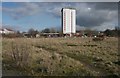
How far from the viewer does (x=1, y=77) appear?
872 centimetres

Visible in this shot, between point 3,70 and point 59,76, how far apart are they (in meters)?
2.52

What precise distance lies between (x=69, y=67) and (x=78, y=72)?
3.71 feet

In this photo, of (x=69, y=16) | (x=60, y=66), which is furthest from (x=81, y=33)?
(x=60, y=66)

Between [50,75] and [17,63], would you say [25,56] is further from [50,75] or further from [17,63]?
[50,75]

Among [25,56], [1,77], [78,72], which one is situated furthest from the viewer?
[25,56]

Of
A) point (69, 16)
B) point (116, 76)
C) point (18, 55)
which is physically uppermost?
point (69, 16)

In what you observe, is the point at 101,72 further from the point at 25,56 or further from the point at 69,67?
the point at 25,56

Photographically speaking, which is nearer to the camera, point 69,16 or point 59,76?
point 59,76

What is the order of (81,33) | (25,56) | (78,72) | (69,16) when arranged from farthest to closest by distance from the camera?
(81,33) < (69,16) < (25,56) < (78,72)

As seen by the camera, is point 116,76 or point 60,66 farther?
point 60,66

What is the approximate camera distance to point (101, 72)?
9812mm

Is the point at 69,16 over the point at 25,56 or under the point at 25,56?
over

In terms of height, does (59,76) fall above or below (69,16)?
below

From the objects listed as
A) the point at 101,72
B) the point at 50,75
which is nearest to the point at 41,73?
the point at 50,75
